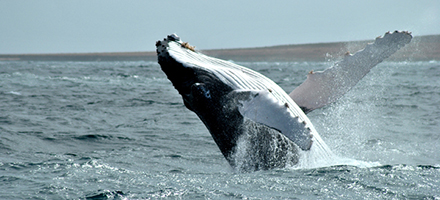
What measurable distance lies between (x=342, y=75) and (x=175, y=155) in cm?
280

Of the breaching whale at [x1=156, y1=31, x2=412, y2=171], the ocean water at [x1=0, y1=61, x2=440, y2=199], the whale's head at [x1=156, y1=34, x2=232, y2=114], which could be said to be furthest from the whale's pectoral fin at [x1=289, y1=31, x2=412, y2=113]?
the whale's head at [x1=156, y1=34, x2=232, y2=114]

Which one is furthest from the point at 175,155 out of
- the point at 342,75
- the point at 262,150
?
the point at 342,75

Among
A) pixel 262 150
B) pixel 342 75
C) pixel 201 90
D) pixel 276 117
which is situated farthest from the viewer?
pixel 342 75

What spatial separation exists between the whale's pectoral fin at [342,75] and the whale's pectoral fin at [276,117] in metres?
1.74

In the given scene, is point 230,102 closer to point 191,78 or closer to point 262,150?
point 191,78

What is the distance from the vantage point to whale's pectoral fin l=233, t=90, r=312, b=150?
399 cm

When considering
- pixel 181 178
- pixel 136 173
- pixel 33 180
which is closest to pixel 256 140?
pixel 181 178

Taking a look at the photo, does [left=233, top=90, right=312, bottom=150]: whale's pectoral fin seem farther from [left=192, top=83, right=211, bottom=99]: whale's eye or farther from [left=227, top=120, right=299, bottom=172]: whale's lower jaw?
[left=227, top=120, right=299, bottom=172]: whale's lower jaw

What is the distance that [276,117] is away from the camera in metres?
4.05

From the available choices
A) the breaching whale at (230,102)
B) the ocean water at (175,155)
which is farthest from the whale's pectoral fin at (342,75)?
the ocean water at (175,155)

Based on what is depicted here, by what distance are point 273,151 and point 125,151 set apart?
299 cm

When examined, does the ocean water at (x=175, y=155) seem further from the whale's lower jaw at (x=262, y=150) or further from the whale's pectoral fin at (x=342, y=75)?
the whale's pectoral fin at (x=342, y=75)

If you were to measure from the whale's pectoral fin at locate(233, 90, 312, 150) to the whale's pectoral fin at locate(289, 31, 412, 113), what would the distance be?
174 centimetres

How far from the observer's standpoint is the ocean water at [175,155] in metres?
4.38
